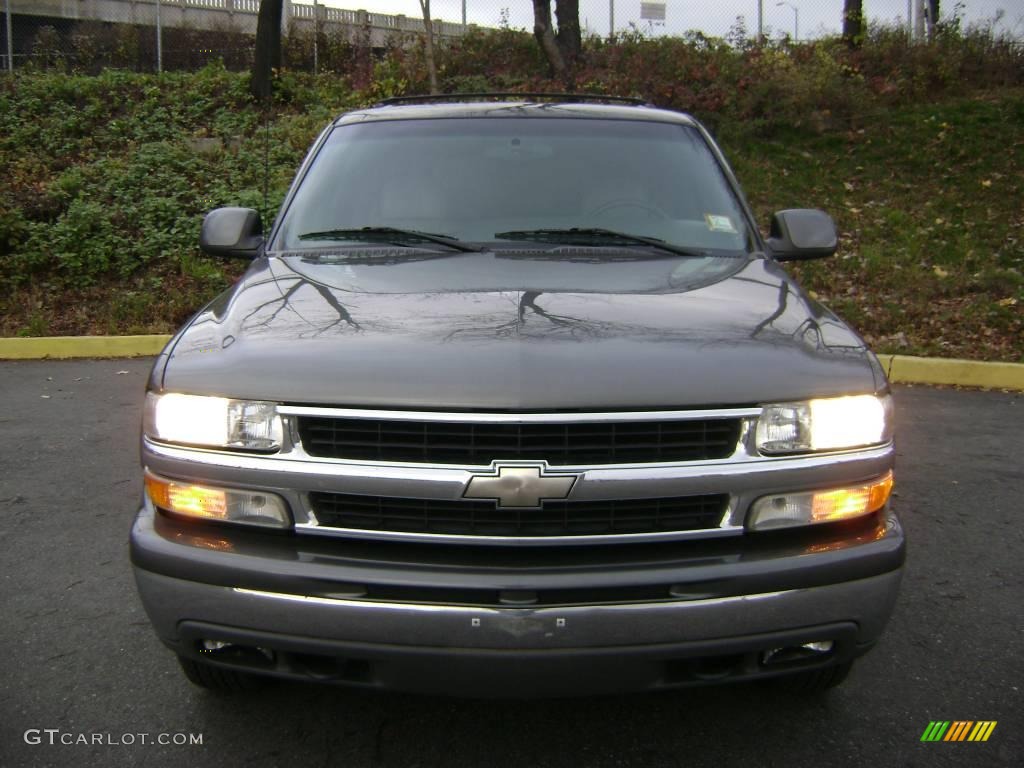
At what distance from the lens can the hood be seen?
7.49 ft

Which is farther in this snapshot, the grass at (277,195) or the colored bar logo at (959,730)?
the grass at (277,195)

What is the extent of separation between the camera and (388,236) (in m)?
3.46

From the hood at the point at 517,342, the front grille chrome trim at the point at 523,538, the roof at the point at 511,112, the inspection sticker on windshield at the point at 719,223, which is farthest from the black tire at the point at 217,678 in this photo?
the roof at the point at 511,112

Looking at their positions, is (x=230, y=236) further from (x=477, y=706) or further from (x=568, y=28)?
(x=568, y=28)

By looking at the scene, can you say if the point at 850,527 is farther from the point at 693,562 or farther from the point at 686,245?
→ the point at 686,245

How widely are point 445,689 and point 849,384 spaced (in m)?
1.18

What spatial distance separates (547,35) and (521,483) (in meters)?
13.7

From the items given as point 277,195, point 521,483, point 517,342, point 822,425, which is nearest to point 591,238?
point 517,342

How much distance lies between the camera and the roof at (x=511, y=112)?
158 inches

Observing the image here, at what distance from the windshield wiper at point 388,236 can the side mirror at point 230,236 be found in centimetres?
A: 30

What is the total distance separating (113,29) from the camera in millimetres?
21828

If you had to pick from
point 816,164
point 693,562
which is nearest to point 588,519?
point 693,562

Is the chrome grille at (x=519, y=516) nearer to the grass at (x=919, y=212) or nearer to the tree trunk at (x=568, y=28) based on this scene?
the grass at (x=919, y=212)

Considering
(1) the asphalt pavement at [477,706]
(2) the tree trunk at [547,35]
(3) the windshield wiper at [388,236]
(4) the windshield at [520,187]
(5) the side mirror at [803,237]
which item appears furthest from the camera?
(2) the tree trunk at [547,35]
